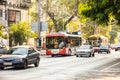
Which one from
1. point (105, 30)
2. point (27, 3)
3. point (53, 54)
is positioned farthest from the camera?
point (105, 30)

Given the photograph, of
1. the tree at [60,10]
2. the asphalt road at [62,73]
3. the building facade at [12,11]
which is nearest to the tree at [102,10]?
the asphalt road at [62,73]

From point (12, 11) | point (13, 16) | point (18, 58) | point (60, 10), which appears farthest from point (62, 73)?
point (60, 10)

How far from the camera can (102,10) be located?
3641 cm

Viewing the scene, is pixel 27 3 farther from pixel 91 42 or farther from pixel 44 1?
pixel 91 42

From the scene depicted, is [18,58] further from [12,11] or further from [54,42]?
[12,11]

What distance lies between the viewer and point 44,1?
77938mm

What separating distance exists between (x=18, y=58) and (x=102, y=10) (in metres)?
11.1

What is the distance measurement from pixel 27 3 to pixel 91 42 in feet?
48.4

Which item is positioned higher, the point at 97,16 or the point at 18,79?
the point at 97,16

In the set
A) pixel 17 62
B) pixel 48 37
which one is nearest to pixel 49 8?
pixel 48 37

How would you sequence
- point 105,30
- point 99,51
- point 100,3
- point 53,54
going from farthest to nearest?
point 105,30
point 99,51
point 53,54
point 100,3

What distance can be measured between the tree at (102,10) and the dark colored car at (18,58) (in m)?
7.18

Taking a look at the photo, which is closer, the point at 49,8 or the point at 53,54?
the point at 53,54

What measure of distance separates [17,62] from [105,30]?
98.3 m
